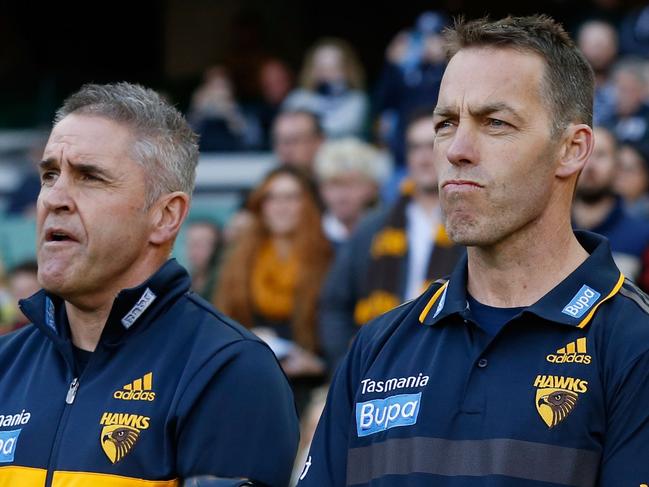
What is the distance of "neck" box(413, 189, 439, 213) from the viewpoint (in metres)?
6.81

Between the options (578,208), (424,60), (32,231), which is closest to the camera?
(578,208)

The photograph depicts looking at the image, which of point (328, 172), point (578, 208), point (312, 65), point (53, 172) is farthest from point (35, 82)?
point (53, 172)

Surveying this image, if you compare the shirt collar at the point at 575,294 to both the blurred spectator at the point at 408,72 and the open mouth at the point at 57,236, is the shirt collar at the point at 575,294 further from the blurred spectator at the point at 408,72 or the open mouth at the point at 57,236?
the blurred spectator at the point at 408,72

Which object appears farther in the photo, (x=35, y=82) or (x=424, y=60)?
(x=35, y=82)

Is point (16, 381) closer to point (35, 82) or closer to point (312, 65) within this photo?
point (312, 65)

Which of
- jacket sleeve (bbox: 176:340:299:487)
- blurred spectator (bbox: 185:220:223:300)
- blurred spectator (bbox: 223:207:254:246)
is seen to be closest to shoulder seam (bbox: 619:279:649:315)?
jacket sleeve (bbox: 176:340:299:487)

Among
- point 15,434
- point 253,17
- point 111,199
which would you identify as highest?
point 253,17

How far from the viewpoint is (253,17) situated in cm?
1464

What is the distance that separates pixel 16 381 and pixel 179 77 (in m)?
13.0

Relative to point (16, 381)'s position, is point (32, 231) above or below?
above

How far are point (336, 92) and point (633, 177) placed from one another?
384cm

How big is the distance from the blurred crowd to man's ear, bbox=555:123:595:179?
176 cm

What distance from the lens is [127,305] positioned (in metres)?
3.74

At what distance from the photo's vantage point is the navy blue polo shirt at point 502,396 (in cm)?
303
